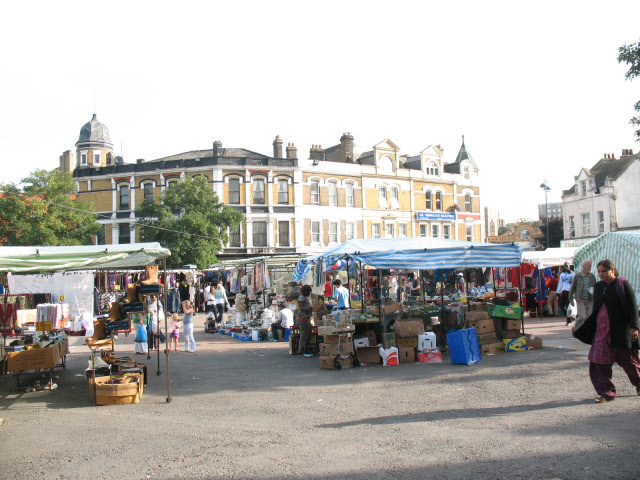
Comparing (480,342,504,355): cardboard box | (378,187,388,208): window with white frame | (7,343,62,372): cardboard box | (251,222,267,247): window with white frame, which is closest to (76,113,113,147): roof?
(251,222,267,247): window with white frame

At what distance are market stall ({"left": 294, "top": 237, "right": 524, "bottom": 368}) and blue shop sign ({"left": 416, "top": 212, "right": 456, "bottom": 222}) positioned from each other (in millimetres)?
34261

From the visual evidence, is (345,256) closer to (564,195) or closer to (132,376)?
(132,376)

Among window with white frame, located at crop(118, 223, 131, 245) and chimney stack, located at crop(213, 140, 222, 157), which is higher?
chimney stack, located at crop(213, 140, 222, 157)

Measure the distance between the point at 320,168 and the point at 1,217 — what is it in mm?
22452

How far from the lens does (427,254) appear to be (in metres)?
13.0

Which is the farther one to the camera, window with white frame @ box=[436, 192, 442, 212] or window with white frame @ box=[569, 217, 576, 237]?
window with white frame @ box=[436, 192, 442, 212]

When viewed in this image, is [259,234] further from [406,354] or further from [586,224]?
[406,354]

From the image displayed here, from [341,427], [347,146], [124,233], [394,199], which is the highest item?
[347,146]

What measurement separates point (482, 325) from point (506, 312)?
70 cm

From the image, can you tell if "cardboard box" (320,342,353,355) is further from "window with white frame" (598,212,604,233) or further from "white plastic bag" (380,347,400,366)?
"window with white frame" (598,212,604,233)

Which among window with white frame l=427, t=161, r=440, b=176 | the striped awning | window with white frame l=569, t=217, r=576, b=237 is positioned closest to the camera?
the striped awning

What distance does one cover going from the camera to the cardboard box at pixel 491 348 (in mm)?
12898

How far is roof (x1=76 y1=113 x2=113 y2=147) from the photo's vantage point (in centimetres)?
5325

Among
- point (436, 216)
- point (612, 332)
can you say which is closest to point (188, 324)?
point (612, 332)
